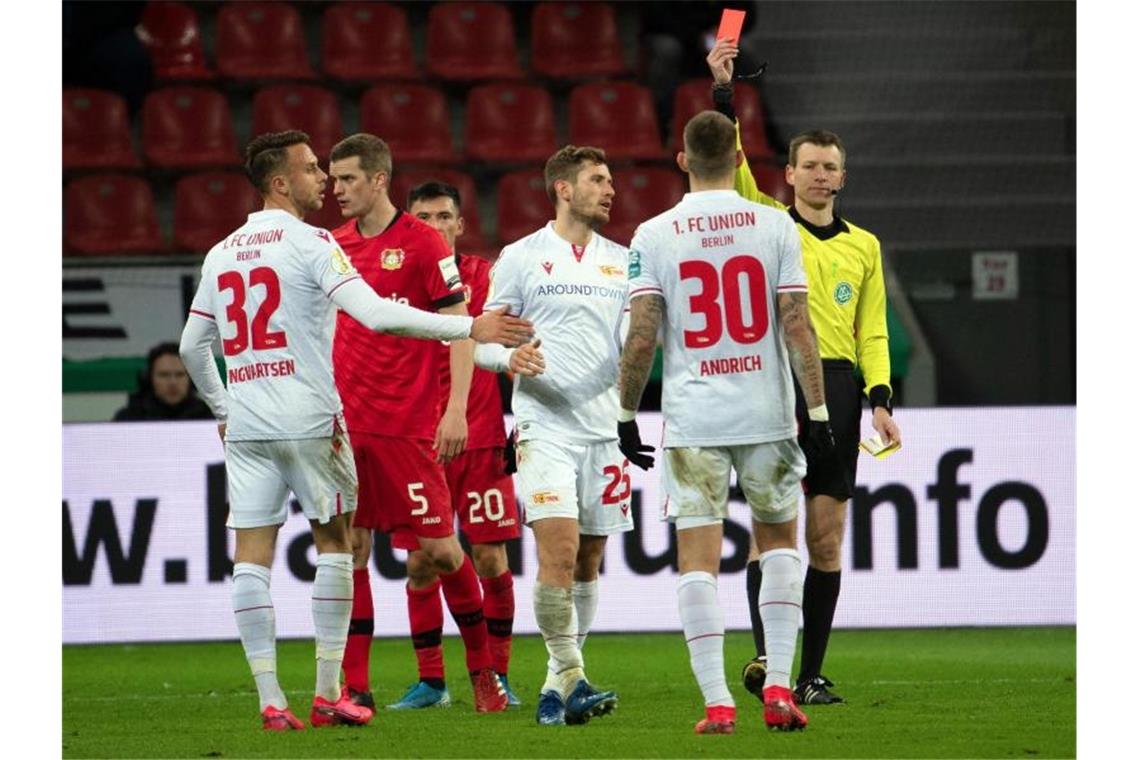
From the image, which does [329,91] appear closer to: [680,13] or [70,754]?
[680,13]

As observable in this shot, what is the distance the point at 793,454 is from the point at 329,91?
8.43 meters

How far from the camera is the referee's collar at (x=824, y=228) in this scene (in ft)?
22.5

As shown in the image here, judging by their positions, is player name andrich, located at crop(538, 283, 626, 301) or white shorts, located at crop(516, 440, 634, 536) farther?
player name andrich, located at crop(538, 283, 626, 301)

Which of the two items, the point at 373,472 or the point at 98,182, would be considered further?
the point at 98,182

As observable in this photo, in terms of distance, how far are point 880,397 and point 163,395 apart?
14.7 ft

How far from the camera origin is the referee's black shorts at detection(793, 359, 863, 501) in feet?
21.8

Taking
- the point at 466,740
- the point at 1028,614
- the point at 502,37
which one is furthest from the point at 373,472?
the point at 502,37

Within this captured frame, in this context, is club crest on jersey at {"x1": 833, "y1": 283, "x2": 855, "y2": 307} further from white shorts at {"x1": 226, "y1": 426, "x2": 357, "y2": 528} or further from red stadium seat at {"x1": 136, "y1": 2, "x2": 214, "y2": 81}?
red stadium seat at {"x1": 136, "y1": 2, "x2": 214, "y2": 81}

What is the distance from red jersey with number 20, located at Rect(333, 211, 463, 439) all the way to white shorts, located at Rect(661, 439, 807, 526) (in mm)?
1328

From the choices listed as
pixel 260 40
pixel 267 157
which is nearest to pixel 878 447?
pixel 267 157

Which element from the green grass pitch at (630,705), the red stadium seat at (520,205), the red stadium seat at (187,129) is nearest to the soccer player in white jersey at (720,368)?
the green grass pitch at (630,705)

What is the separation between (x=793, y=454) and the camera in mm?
5715

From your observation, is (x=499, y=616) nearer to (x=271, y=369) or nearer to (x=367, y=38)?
(x=271, y=369)

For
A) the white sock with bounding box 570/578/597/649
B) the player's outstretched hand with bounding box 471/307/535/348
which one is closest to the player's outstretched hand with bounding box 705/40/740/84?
the player's outstretched hand with bounding box 471/307/535/348
